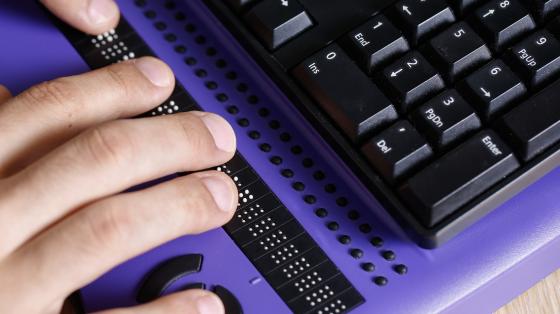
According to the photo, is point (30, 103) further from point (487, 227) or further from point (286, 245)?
point (487, 227)

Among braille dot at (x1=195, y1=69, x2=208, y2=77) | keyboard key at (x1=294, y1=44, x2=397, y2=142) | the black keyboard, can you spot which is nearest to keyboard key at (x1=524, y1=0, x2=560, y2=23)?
the black keyboard

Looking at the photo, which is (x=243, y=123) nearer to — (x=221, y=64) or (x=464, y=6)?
(x=221, y=64)

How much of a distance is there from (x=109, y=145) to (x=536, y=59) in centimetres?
27

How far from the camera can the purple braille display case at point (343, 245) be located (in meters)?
0.50

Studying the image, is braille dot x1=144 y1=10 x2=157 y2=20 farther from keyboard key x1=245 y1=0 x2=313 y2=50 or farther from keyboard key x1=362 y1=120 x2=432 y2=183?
keyboard key x1=362 y1=120 x2=432 y2=183

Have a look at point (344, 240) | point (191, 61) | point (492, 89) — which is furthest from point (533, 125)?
point (191, 61)

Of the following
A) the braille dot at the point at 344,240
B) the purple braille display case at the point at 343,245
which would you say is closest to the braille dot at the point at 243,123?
the purple braille display case at the point at 343,245

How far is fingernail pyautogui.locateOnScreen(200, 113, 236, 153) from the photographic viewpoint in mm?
533

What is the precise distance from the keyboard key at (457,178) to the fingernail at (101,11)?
0.81 feet

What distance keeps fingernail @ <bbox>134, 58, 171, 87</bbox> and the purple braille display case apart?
0.02m

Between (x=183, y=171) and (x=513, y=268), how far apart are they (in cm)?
21

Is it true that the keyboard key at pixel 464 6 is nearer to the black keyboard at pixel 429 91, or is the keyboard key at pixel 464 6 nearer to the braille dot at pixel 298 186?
the black keyboard at pixel 429 91

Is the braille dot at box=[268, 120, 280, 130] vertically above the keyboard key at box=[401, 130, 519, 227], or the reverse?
the braille dot at box=[268, 120, 280, 130]

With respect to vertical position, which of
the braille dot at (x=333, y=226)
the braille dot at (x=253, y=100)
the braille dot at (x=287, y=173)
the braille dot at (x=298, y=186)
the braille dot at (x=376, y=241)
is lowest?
the braille dot at (x=376, y=241)
